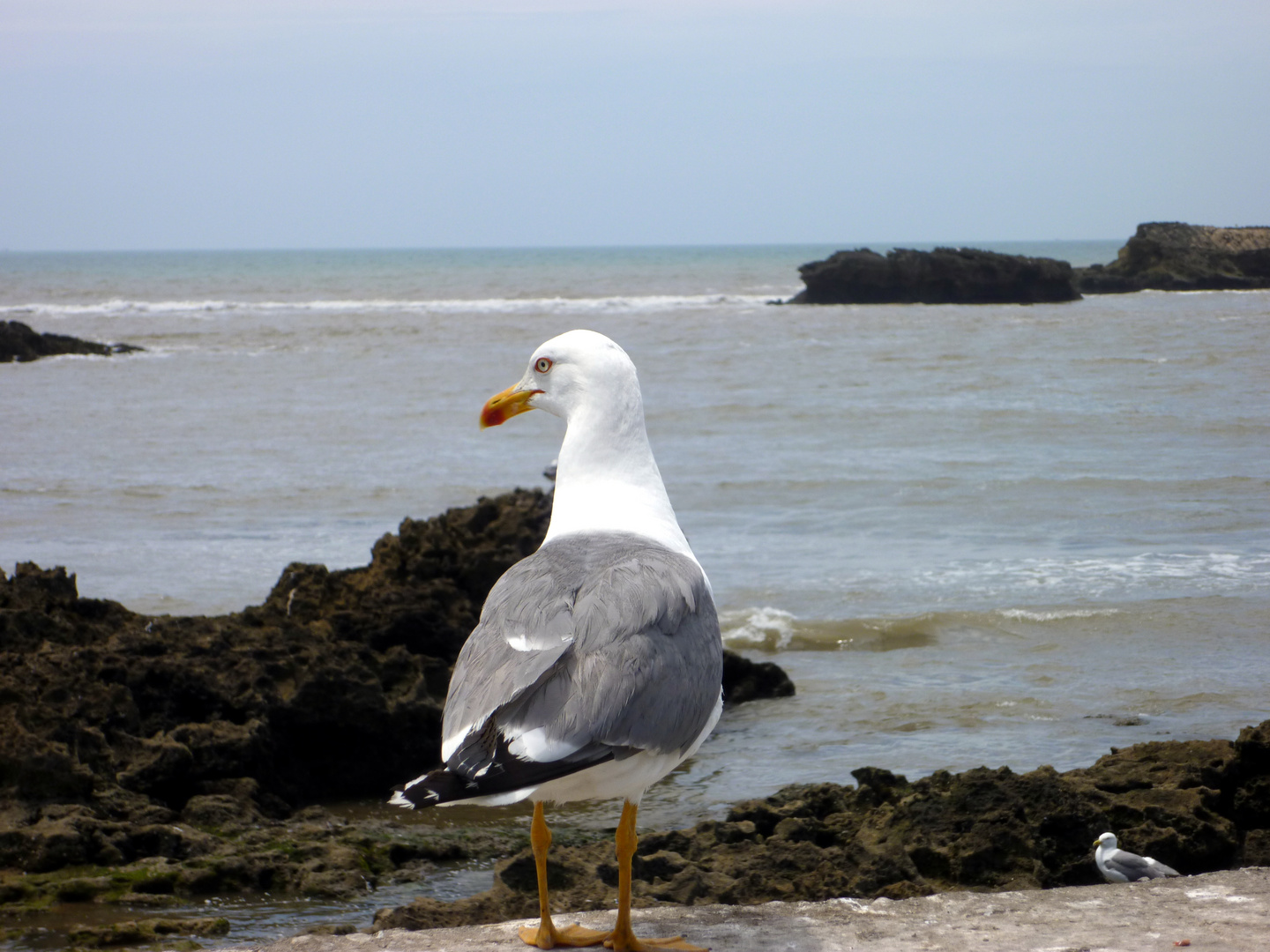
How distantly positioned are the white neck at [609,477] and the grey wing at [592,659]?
171 millimetres

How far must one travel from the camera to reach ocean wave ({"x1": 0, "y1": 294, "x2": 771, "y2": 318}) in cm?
4619

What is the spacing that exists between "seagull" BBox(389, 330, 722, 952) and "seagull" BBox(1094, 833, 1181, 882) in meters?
1.39

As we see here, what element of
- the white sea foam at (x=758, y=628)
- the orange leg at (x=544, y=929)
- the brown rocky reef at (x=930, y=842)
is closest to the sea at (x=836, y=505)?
the white sea foam at (x=758, y=628)

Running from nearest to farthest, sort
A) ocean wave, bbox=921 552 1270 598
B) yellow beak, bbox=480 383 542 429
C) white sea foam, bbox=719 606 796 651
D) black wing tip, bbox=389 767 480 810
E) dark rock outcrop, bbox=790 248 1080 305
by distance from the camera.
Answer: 1. black wing tip, bbox=389 767 480 810
2. yellow beak, bbox=480 383 542 429
3. white sea foam, bbox=719 606 796 651
4. ocean wave, bbox=921 552 1270 598
5. dark rock outcrop, bbox=790 248 1080 305

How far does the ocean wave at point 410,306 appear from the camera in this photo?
152 feet

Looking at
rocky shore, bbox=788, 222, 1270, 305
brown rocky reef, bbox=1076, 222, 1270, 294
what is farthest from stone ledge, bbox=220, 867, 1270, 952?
brown rocky reef, bbox=1076, 222, 1270, 294

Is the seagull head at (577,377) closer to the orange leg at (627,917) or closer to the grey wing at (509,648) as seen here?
the grey wing at (509,648)

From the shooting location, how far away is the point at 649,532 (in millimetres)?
3197

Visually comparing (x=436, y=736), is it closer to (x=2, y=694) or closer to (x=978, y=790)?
(x=2, y=694)

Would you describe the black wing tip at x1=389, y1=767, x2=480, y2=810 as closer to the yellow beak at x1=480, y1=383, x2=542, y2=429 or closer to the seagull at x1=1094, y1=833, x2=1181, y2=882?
the yellow beak at x1=480, y1=383, x2=542, y2=429

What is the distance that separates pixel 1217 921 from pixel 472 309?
4416cm

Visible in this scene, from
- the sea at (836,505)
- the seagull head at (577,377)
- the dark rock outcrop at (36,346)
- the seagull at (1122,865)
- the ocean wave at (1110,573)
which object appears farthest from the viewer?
the dark rock outcrop at (36,346)

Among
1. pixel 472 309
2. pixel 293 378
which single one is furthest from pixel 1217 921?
pixel 472 309

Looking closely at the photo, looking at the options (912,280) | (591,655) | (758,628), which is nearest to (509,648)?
(591,655)
